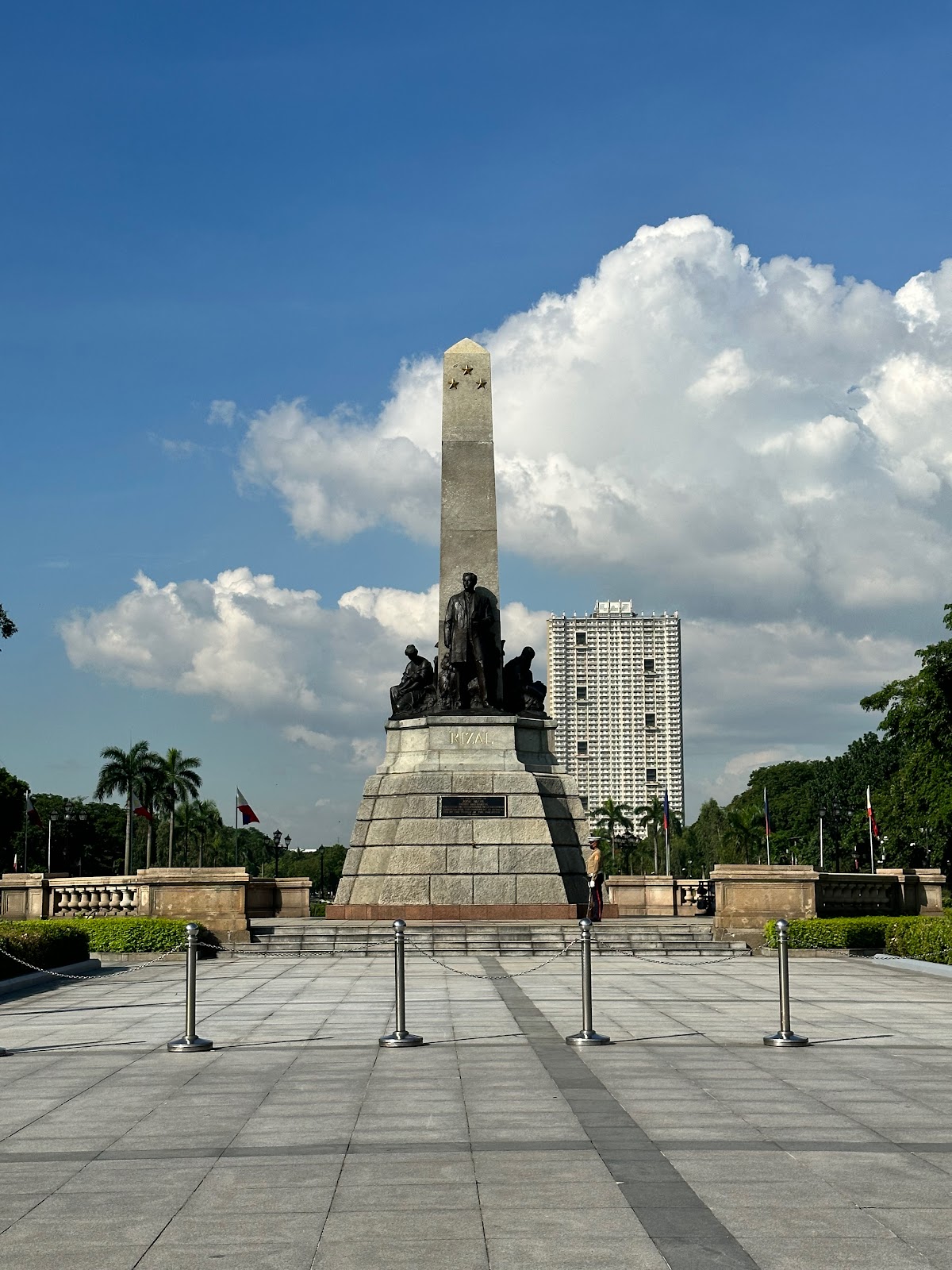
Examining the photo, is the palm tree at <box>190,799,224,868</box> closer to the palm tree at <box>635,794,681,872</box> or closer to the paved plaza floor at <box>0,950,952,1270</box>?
the palm tree at <box>635,794,681,872</box>

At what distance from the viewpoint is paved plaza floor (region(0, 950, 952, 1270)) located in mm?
5988

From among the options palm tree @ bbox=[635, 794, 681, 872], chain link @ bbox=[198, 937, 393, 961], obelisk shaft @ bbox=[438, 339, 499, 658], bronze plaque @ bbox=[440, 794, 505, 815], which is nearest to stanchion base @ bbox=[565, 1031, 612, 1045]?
chain link @ bbox=[198, 937, 393, 961]

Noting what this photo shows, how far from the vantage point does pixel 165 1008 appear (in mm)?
15742

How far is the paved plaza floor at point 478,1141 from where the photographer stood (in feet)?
19.6

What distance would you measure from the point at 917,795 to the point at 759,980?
29817mm

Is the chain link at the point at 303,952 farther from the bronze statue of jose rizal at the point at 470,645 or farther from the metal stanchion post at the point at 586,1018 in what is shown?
the metal stanchion post at the point at 586,1018

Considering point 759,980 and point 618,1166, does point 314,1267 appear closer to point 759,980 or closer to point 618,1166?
point 618,1166

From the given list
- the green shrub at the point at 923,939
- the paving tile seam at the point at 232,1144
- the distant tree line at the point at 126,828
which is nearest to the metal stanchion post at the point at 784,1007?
the paving tile seam at the point at 232,1144

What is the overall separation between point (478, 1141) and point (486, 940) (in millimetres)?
16254

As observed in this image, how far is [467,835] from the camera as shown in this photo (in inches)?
1105

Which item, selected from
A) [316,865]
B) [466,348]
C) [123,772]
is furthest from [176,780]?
[466,348]

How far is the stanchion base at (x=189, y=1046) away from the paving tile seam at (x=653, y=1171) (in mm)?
2978

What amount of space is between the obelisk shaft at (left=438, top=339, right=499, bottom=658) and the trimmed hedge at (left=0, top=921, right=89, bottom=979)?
39.9 feet

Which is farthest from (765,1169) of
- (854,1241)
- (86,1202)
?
(86,1202)
